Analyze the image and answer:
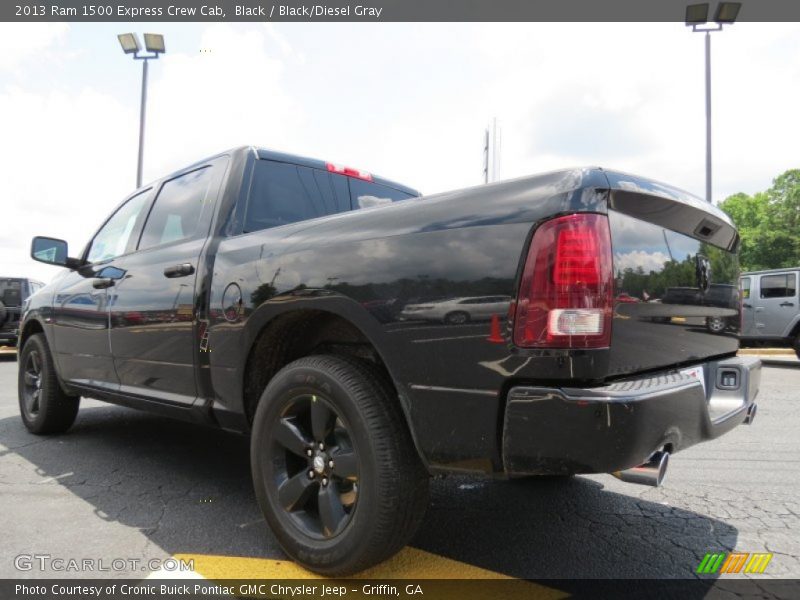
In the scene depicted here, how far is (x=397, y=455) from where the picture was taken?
1.96 meters

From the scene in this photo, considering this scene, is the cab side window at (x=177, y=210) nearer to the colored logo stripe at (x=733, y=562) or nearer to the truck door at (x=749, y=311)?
the colored logo stripe at (x=733, y=562)

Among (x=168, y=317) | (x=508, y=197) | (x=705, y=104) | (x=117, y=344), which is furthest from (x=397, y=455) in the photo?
(x=705, y=104)

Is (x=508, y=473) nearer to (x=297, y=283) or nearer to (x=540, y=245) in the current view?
(x=540, y=245)

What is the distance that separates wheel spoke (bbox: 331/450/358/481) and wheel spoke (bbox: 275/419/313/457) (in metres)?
0.16

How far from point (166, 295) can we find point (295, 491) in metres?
1.35

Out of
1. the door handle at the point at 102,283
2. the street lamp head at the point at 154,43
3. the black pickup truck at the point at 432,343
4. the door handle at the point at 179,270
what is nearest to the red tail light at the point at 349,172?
the black pickup truck at the point at 432,343

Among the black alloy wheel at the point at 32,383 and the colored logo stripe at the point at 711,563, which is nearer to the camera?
the colored logo stripe at the point at 711,563

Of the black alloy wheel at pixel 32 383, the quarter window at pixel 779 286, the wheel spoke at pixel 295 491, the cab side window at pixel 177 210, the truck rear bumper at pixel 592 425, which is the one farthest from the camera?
the quarter window at pixel 779 286

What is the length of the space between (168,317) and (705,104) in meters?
17.6

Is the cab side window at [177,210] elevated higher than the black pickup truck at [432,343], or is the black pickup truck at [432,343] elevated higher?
the cab side window at [177,210]

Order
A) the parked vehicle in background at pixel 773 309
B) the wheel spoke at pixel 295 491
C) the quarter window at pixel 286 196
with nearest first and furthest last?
the wheel spoke at pixel 295 491, the quarter window at pixel 286 196, the parked vehicle in background at pixel 773 309

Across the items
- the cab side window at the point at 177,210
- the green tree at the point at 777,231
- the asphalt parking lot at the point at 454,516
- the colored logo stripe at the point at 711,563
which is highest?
the green tree at the point at 777,231

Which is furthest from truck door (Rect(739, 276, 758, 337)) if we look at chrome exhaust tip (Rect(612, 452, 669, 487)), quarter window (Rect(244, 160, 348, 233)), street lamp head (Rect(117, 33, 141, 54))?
street lamp head (Rect(117, 33, 141, 54))
